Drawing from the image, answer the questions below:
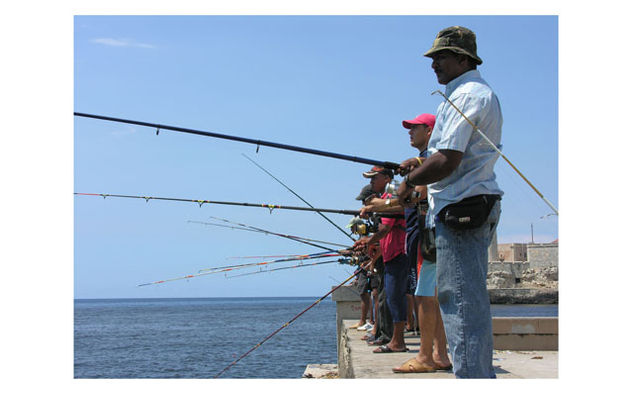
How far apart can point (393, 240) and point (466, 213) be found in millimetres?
2568

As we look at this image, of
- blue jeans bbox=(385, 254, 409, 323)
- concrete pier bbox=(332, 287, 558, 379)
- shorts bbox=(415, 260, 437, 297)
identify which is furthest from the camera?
blue jeans bbox=(385, 254, 409, 323)

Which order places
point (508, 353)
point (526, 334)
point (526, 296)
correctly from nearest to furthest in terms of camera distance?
1. point (508, 353)
2. point (526, 334)
3. point (526, 296)

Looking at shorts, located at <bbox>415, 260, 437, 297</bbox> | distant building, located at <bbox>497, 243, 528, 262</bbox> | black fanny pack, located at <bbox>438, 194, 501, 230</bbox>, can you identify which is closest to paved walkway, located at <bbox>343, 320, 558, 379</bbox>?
shorts, located at <bbox>415, 260, 437, 297</bbox>

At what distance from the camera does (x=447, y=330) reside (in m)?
2.93

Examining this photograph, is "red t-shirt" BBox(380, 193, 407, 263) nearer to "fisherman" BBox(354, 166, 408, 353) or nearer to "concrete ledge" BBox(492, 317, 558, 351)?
"fisherman" BBox(354, 166, 408, 353)

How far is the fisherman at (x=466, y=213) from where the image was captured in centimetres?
284

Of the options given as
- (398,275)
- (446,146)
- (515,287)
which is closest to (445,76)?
(446,146)

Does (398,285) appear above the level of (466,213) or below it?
below

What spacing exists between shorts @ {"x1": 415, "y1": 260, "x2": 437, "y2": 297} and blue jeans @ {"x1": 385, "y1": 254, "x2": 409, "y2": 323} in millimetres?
1104

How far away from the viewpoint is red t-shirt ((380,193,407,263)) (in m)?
5.36

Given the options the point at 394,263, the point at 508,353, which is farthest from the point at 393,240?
the point at 508,353

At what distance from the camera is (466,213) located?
9.35 ft

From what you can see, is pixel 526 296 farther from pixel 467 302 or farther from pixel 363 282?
pixel 467 302

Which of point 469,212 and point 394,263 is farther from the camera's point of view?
point 394,263
